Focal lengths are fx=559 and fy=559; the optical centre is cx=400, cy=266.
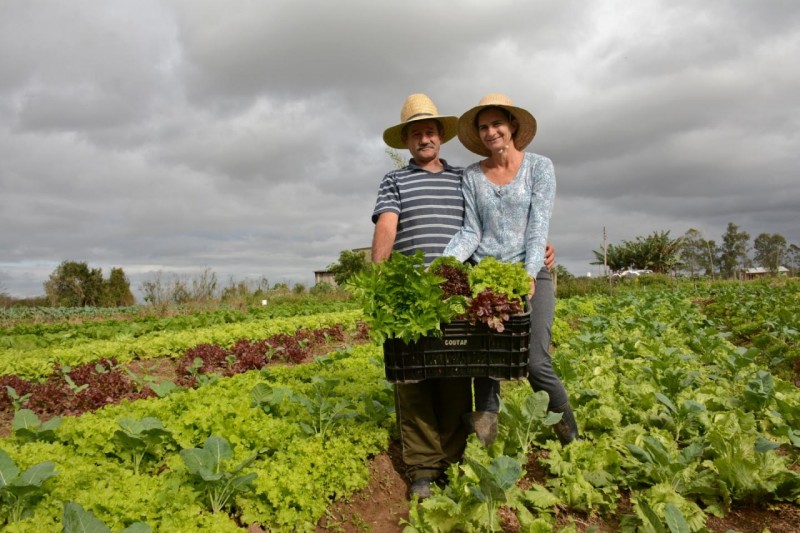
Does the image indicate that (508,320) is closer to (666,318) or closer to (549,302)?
(549,302)

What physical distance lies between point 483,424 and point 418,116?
2.15 m

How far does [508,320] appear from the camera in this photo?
10.4 feet

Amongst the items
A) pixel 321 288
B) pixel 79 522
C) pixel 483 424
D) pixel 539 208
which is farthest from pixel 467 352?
pixel 321 288

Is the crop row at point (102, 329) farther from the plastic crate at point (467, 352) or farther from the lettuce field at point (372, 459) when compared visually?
the plastic crate at point (467, 352)

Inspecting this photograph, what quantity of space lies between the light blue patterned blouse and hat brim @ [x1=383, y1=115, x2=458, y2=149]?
51 cm

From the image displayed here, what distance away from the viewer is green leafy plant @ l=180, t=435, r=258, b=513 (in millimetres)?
3275

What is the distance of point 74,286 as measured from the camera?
31.5 meters

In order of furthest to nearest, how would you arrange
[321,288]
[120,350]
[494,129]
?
1. [321,288]
2. [120,350]
3. [494,129]

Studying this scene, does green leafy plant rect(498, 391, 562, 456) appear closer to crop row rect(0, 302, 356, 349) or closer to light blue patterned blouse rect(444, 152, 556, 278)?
light blue patterned blouse rect(444, 152, 556, 278)

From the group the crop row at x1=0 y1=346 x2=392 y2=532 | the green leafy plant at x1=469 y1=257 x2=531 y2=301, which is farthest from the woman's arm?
the crop row at x1=0 y1=346 x2=392 y2=532

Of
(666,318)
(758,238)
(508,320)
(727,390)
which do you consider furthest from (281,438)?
(758,238)

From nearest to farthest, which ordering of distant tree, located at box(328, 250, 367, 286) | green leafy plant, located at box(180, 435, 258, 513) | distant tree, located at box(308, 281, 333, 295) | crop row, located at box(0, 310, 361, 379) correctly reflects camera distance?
green leafy plant, located at box(180, 435, 258, 513)
crop row, located at box(0, 310, 361, 379)
distant tree, located at box(308, 281, 333, 295)
distant tree, located at box(328, 250, 367, 286)

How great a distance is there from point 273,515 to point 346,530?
1.52 ft

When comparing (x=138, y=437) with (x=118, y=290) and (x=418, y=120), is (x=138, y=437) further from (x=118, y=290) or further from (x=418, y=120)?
(x=118, y=290)
